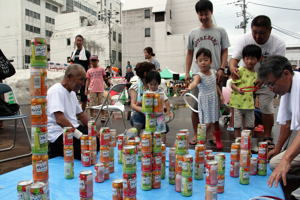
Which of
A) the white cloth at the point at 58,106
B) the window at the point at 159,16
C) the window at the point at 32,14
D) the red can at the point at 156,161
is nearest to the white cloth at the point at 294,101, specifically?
the red can at the point at 156,161

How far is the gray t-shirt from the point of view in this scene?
3572 mm

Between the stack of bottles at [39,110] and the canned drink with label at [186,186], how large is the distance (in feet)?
3.03

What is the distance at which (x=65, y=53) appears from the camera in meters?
32.0

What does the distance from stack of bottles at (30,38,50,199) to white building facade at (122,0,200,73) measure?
2377 cm

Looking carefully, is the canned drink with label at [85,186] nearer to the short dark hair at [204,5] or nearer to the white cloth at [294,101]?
the white cloth at [294,101]

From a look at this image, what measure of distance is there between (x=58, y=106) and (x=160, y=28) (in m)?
24.2

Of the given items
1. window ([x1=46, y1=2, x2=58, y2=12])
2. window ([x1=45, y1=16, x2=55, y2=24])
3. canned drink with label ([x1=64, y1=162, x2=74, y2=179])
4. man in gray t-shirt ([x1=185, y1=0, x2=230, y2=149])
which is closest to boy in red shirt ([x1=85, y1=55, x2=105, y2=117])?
man in gray t-shirt ([x1=185, y1=0, x2=230, y2=149])

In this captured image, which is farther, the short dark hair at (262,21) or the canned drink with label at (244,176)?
the short dark hair at (262,21)

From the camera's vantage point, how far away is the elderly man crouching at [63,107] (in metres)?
2.62

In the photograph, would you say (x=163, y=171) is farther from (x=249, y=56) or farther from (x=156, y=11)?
(x=156, y=11)

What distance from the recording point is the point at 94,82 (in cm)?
564

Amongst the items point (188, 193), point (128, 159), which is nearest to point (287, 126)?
point (188, 193)

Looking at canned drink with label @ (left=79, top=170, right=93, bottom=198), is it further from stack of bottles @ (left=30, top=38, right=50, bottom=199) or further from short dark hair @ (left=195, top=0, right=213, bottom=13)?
short dark hair @ (left=195, top=0, right=213, bottom=13)

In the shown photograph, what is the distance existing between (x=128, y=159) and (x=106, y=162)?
631mm
